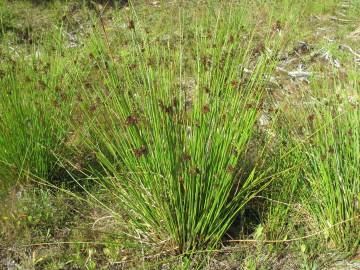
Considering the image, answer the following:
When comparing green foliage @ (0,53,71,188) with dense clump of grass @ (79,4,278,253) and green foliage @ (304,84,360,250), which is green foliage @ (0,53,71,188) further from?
green foliage @ (304,84,360,250)

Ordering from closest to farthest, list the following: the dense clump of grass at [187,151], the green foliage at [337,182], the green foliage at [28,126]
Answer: the dense clump of grass at [187,151] < the green foliage at [337,182] < the green foliage at [28,126]

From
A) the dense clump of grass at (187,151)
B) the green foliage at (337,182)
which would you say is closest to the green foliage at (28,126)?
the dense clump of grass at (187,151)

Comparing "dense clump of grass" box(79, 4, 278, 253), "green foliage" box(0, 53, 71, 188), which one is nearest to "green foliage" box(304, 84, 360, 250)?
"dense clump of grass" box(79, 4, 278, 253)

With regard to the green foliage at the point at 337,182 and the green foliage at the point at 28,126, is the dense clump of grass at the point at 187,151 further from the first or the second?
the green foliage at the point at 28,126

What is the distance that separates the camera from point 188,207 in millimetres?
2008

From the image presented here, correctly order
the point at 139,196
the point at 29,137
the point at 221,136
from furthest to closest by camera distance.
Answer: the point at 29,137
the point at 139,196
the point at 221,136

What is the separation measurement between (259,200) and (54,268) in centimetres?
114

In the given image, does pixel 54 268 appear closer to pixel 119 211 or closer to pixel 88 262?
pixel 88 262

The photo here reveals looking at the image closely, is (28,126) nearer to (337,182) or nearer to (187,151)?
(187,151)

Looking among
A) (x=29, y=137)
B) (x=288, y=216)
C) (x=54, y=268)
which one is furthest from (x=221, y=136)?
(x=29, y=137)

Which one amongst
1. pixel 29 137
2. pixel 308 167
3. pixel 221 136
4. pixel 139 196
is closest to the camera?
pixel 221 136

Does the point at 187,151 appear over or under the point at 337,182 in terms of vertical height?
over

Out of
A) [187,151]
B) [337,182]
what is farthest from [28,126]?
[337,182]

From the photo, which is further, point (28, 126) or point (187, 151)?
point (28, 126)
